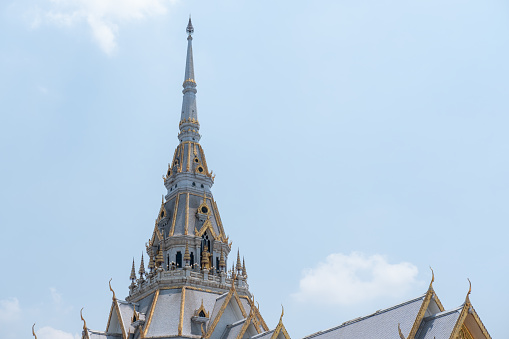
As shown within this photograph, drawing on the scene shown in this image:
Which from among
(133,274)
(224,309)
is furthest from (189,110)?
(224,309)

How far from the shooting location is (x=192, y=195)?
64938 millimetres

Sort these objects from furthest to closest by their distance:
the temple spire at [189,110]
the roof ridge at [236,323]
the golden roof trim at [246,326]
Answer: the temple spire at [189,110] → the roof ridge at [236,323] → the golden roof trim at [246,326]

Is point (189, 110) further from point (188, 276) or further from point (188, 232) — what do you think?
point (188, 276)

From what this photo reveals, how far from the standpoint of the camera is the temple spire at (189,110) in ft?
225

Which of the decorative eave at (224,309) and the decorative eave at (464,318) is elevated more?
the decorative eave at (224,309)

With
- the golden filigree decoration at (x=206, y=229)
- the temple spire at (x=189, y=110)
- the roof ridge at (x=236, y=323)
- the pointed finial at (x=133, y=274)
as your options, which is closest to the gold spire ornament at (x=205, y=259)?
the golden filigree decoration at (x=206, y=229)

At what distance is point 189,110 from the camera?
69.5 meters

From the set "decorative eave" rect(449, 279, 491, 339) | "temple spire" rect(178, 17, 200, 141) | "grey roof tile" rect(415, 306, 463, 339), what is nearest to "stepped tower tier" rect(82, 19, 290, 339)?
"temple spire" rect(178, 17, 200, 141)

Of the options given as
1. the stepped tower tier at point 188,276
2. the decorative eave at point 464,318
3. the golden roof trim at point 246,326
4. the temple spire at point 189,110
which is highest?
the temple spire at point 189,110

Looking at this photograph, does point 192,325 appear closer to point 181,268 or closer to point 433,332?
point 181,268

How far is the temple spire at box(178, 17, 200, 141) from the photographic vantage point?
225 ft

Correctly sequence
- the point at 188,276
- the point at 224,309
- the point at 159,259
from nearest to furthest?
the point at 224,309 → the point at 188,276 → the point at 159,259

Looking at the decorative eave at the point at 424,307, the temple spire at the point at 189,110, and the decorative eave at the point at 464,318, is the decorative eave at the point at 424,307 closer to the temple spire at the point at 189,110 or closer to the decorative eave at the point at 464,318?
the decorative eave at the point at 464,318

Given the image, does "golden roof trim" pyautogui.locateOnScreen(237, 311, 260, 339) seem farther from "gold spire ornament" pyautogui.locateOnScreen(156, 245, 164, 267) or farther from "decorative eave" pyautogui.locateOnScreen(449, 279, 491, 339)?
"decorative eave" pyautogui.locateOnScreen(449, 279, 491, 339)
